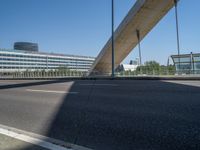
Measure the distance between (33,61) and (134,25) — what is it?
78.1 m

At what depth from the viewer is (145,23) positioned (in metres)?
37.5

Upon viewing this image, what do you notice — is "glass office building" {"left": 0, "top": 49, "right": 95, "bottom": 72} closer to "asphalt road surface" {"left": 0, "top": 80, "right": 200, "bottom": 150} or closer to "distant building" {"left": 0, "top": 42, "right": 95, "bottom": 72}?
"distant building" {"left": 0, "top": 42, "right": 95, "bottom": 72}

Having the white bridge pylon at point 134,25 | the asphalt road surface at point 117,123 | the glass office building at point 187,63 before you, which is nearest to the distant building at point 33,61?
the white bridge pylon at point 134,25

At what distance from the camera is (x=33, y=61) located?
10575 cm

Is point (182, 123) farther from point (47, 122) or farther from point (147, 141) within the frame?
point (47, 122)

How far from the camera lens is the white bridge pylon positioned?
1286 inches

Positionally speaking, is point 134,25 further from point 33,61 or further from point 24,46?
point 24,46

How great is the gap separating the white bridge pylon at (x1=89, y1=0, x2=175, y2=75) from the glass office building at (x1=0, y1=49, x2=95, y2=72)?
60082 millimetres

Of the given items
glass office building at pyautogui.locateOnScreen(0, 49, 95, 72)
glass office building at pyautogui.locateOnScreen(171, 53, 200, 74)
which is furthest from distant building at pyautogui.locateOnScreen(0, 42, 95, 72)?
glass office building at pyautogui.locateOnScreen(171, 53, 200, 74)

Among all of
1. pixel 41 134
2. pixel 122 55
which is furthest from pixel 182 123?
pixel 122 55

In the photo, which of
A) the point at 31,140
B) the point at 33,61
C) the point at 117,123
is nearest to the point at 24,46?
the point at 33,61

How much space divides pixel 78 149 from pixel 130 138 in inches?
34.7

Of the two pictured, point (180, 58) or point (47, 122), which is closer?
point (47, 122)

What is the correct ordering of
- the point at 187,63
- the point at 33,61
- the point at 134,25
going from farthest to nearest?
1. the point at 33,61
2. the point at 134,25
3. the point at 187,63
